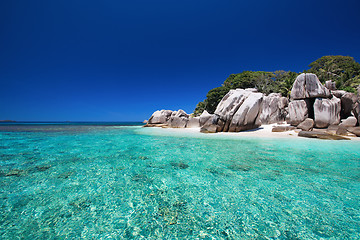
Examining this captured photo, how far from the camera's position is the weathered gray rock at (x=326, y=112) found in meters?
17.5

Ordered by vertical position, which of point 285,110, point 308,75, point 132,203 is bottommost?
point 132,203

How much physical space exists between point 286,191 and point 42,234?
5.37 metres

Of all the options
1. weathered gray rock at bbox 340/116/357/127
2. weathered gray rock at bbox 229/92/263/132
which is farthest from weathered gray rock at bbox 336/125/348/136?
weathered gray rock at bbox 229/92/263/132

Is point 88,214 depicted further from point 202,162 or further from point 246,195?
point 202,162

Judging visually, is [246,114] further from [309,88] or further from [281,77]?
[281,77]

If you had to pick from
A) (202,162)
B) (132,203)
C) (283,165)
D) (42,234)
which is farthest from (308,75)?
(42,234)

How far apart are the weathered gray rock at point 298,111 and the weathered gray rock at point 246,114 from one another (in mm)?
4613

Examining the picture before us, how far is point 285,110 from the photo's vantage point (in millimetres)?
27891

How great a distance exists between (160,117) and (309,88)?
2981cm

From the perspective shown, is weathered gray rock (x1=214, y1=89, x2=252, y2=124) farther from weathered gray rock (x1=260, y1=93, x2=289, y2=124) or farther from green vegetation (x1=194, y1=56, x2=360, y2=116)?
green vegetation (x1=194, y1=56, x2=360, y2=116)

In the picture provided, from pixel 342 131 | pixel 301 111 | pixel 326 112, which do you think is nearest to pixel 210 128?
pixel 301 111

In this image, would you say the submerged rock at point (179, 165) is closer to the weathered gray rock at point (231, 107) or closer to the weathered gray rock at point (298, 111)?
the weathered gray rock at point (231, 107)

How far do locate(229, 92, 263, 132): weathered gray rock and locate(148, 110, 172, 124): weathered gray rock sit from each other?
2258cm

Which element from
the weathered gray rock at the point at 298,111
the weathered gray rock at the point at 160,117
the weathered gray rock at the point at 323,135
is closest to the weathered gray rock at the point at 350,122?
the weathered gray rock at the point at 298,111
